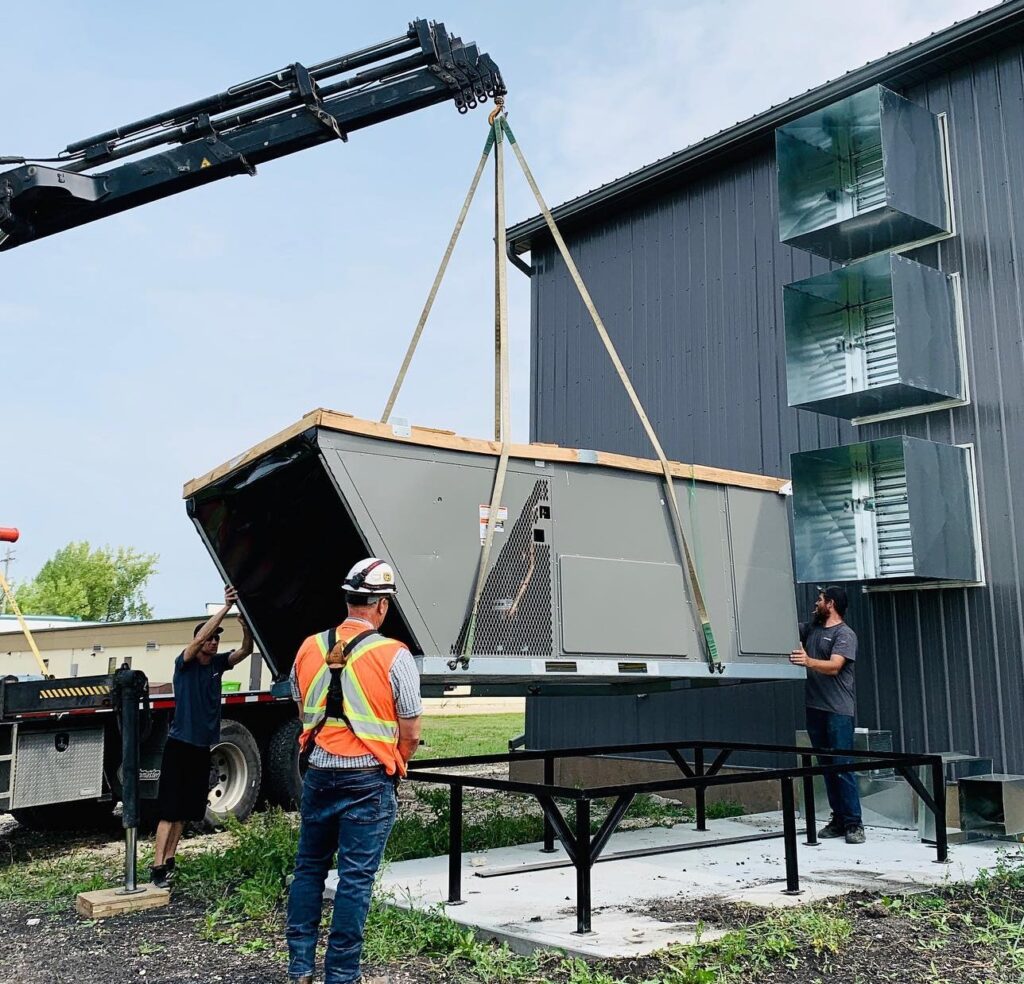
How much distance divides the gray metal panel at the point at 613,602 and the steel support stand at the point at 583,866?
5.94 ft

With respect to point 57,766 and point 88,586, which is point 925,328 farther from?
point 88,586

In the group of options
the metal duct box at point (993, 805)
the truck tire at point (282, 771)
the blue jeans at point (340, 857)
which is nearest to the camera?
the blue jeans at point (340, 857)

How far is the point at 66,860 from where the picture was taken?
8930 mm

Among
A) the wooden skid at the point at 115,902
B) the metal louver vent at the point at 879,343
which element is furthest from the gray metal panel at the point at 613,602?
the metal louver vent at the point at 879,343

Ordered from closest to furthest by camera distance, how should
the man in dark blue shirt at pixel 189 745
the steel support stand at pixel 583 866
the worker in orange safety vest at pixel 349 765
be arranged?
the worker in orange safety vest at pixel 349 765 < the steel support stand at pixel 583 866 < the man in dark blue shirt at pixel 189 745

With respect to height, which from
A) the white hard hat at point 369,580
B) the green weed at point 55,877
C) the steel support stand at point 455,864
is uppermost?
the white hard hat at point 369,580

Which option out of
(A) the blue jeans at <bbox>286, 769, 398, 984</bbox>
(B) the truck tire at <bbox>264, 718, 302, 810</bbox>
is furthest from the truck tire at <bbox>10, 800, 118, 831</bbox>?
(A) the blue jeans at <bbox>286, 769, 398, 984</bbox>

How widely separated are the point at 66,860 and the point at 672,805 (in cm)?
597

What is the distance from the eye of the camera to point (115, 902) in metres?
6.62

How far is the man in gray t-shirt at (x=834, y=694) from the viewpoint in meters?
8.28

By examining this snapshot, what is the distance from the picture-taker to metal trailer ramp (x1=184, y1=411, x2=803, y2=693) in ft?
21.4

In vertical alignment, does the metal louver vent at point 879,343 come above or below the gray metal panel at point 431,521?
above

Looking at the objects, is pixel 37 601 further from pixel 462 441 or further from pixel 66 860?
pixel 462 441

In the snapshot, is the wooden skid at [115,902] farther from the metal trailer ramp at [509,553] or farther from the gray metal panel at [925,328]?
the gray metal panel at [925,328]
